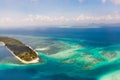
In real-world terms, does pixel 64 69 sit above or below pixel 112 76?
above

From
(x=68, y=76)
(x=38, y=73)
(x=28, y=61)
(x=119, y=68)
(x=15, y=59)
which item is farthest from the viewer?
(x=15, y=59)

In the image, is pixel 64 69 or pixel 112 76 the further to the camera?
pixel 64 69

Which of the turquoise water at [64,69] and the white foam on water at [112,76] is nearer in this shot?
the white foam on water at [112,76]

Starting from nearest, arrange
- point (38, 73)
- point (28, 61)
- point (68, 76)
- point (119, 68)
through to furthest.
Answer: point (68, 76)
point (38, 73)
point (119, 68)
point (28, 61)

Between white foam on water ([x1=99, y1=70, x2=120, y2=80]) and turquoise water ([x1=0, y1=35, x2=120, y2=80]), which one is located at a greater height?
turquoise water ([x1=0, y1=35, x2=120, y2=80])

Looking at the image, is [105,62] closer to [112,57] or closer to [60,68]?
[112,57]

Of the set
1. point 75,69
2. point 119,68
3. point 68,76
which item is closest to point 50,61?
point 75,69

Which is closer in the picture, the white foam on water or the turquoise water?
the white foam on water

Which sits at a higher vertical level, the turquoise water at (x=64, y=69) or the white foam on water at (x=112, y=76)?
the turquoise water at (x=64, y=69)

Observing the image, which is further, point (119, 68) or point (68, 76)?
point (119, 68)
